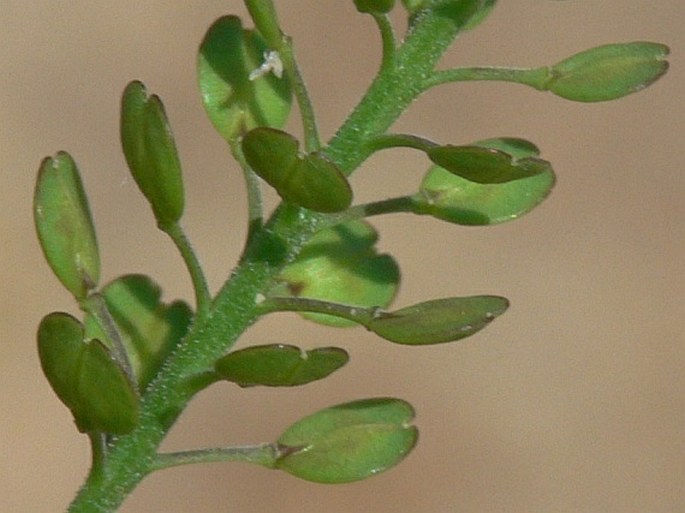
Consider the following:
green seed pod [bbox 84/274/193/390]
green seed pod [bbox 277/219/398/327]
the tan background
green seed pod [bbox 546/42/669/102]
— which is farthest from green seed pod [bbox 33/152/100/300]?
the tan background

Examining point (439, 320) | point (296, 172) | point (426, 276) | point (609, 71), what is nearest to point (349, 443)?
point (439, 320)

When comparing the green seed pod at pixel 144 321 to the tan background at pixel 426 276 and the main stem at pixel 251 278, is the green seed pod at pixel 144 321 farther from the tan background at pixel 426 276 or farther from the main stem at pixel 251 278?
the tan background at pixel 426 276

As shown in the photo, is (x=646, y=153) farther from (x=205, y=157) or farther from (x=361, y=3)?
(x=361, y=3)

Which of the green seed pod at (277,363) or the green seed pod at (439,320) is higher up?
the green seed pod at (439,320)

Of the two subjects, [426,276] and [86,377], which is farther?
[426,276]

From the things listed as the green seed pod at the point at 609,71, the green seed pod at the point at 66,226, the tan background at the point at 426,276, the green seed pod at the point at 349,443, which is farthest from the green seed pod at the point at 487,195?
the tan background at the point at 426,276

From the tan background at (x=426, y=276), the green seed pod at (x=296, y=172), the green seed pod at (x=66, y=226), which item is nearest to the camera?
the green seed pod at (x=296, y=172)

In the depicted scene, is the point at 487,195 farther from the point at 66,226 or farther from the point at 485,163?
the point at 66,226
